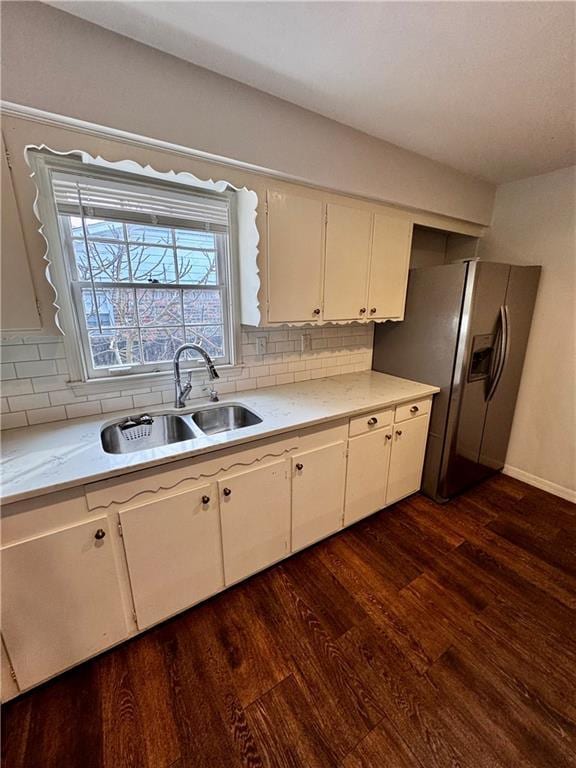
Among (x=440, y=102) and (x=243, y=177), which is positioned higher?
(x=440, y=102)

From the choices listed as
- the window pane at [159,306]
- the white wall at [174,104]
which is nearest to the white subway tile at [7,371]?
the window pane at [159,306]

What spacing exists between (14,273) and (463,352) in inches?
95.7

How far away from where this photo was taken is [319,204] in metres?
1.86

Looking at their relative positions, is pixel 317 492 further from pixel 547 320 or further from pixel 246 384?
pixel 547 320

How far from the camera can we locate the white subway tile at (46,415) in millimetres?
1520

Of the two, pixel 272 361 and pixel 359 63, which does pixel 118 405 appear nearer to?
pixel 272 361

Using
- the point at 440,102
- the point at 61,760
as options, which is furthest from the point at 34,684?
the point at 440,102

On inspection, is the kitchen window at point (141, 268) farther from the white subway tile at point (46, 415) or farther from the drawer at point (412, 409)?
the drawer at point (412, 409)

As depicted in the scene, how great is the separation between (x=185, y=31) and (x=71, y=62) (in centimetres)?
43

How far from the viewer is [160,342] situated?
1.88 m

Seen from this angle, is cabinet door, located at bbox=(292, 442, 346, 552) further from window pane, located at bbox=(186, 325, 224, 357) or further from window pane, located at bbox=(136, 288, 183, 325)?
window pane, located at bbox=(136, 288, 183, 325)

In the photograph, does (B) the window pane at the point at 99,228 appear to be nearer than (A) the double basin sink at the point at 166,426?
Yes

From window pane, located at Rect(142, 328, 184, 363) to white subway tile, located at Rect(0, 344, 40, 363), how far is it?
1.64 ft

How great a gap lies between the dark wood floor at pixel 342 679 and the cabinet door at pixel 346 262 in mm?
1594
